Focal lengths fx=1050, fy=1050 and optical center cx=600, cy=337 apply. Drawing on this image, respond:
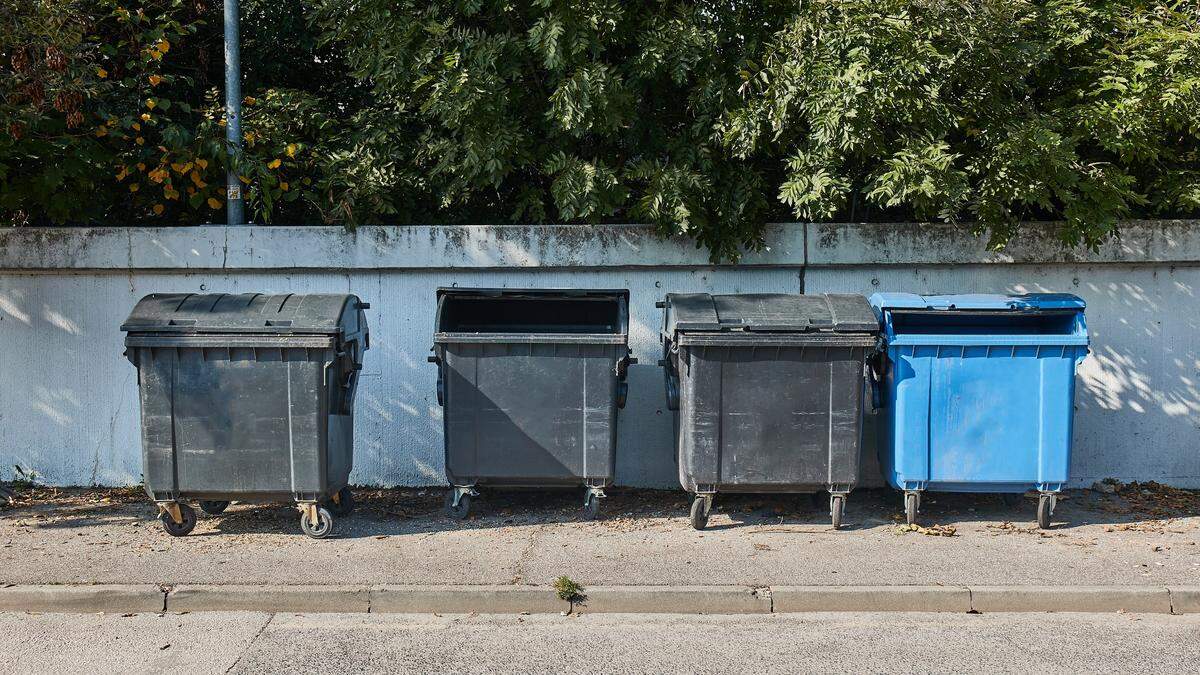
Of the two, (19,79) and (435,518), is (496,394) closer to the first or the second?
(435,518)

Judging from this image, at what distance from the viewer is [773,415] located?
5969 mm

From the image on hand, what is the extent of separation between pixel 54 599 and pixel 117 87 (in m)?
3.91

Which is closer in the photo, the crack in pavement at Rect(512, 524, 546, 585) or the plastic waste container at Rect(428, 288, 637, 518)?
the crack in pavement at Rect(512, 524, 546, 585)

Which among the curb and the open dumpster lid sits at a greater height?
the open dumpster lid

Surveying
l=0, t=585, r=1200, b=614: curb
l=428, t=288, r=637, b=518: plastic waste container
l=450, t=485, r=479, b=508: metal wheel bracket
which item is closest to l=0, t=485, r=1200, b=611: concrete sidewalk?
l=0, t=585, r=1200, b=614: curb

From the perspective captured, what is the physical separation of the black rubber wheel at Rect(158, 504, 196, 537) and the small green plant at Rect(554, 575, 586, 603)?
7.76 ft

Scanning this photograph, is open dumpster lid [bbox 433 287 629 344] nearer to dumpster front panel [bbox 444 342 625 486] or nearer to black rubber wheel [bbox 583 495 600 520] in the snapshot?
dumpster front panel [bbox 444 342 625 486]

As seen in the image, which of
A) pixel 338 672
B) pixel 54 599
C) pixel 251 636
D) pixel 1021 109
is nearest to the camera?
pixel 338 672

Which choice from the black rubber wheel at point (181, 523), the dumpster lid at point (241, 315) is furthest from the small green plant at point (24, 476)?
the dumpster lid at point (241, 315)

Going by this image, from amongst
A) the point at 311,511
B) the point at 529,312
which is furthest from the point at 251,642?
the point at 529,312

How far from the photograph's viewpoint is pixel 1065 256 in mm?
6961

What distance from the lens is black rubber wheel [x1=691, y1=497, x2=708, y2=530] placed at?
608 cm

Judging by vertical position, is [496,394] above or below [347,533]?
above

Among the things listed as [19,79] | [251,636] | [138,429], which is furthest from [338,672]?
[19,79]
